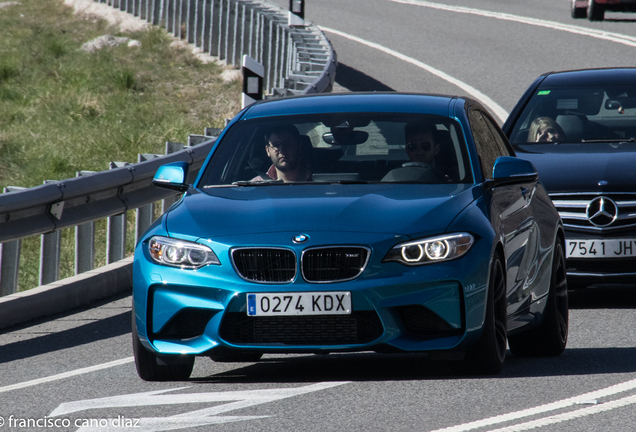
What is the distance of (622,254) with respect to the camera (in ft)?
30.1

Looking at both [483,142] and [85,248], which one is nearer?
[483,142]

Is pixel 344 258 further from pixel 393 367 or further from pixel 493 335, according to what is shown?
pixel 393 367

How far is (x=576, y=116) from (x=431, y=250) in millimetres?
4852

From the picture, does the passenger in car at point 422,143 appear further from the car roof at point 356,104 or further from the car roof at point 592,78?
the car roof at point 592,78

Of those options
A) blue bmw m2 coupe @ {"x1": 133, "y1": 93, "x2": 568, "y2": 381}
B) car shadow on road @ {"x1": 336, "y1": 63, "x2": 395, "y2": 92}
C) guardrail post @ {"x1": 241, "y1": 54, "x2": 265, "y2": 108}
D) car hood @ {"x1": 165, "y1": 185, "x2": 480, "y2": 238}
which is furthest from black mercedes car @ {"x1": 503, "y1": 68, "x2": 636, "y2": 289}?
car shadow on road @ {"x1": 336, "y1": 63, "x2": 395, "y2": 92}

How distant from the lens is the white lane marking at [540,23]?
29953 millimetres

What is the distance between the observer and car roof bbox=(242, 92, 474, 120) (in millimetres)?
7578

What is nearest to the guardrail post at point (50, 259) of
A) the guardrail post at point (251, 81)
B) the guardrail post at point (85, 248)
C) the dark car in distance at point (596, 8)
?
the guardrail post at point (85, 248)

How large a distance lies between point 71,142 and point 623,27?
17.7 meters

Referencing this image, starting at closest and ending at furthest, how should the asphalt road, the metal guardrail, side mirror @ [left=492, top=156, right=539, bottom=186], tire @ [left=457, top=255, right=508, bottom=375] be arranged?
the asphalt road < tire @ [left=457, top=255, right=508, bottom=375] < side mirror @ [left=492, top=156, right=539, bottom=186] < the metal guardrail

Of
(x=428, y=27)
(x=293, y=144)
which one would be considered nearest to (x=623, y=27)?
(x=428, y=27)

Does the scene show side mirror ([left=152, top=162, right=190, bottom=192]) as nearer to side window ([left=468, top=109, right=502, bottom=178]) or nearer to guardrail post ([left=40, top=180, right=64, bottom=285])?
side window ([left=468, top=109, right=502, bottom=178])

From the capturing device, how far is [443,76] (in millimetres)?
24484

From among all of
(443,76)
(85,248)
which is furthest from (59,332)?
(443,76)
